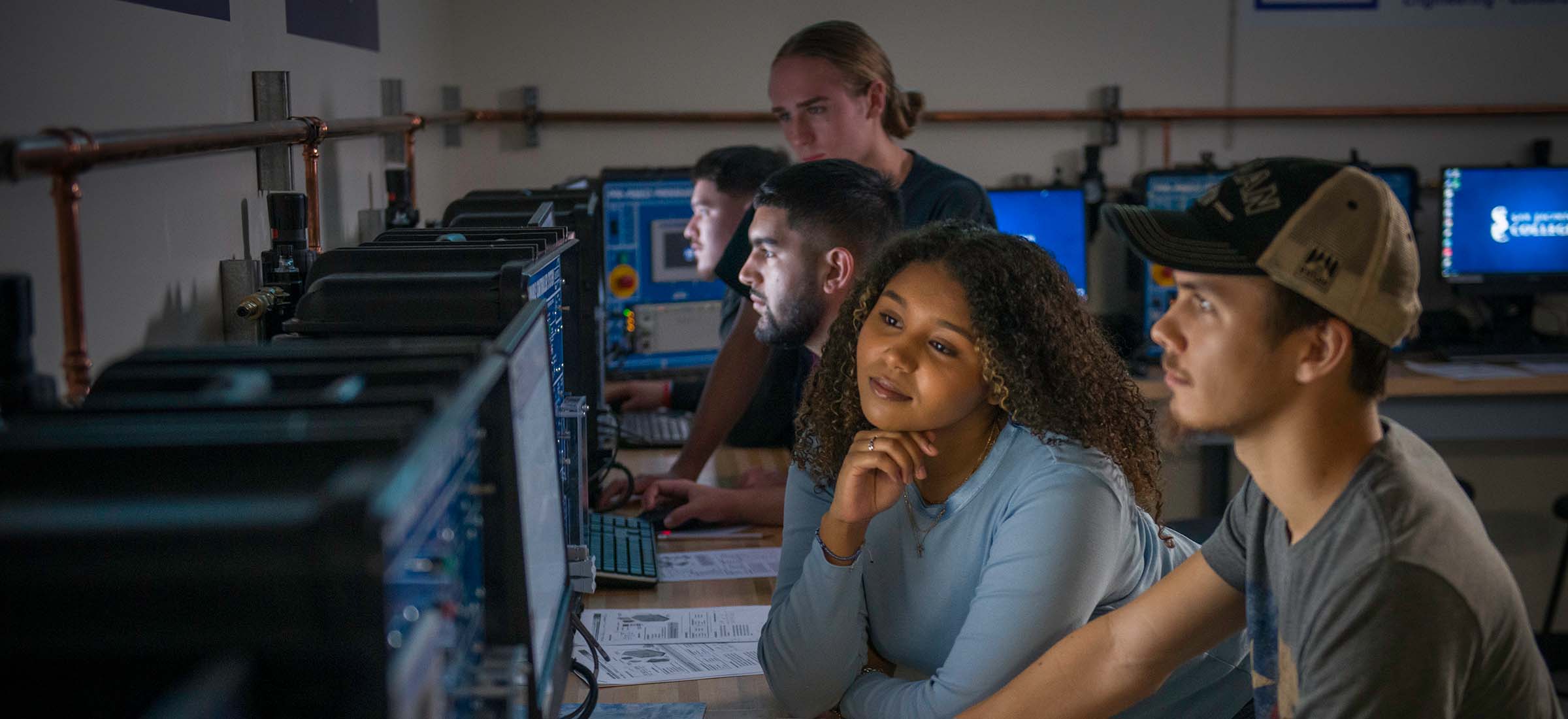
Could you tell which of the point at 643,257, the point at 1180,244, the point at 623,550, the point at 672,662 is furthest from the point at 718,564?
the point at 643,257

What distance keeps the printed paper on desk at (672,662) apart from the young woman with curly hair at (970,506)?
0.09 m

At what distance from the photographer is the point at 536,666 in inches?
37.5

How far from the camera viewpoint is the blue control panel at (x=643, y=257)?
350cm

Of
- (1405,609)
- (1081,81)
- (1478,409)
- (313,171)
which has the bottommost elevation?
(1478,409)

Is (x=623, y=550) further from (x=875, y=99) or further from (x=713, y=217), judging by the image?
(x=713, y=217)

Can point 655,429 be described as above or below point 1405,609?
below

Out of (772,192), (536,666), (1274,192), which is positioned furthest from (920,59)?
(536,666)

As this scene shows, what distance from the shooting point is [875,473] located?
56.2 inches

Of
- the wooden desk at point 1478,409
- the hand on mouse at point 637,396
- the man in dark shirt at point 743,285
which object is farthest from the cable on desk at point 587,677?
the wooden desk at point 1478,409

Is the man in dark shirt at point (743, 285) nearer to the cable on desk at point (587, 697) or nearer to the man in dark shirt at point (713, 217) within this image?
the man in dark shirt at point (713, 217)

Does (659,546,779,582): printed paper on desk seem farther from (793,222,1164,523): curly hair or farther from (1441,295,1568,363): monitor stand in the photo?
(1441,295,1568,363): monitor stand

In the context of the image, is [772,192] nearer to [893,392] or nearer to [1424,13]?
[893,392]

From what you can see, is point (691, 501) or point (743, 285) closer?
point (691, 501)

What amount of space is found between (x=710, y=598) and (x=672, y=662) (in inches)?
9.8
